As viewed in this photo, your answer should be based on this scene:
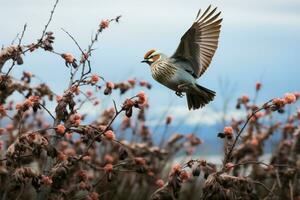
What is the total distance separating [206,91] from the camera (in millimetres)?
4863

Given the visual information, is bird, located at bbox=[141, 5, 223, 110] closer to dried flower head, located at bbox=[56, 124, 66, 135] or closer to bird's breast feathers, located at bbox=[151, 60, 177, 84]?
bird's breast feathers, located at bbox=[151, 60, 177, 84]

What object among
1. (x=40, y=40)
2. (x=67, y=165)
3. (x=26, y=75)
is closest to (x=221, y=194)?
(x=67, y=165)

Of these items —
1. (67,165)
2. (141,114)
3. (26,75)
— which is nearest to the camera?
(67,165)

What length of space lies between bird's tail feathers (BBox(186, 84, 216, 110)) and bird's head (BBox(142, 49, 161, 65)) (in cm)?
40

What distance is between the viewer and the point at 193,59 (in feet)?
16.8

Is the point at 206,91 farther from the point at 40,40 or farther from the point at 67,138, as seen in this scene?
the point at 67,138

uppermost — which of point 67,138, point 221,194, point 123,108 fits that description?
point 67,138

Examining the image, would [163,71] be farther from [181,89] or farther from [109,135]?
[109,135]

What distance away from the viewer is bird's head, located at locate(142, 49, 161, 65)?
5.22 metres

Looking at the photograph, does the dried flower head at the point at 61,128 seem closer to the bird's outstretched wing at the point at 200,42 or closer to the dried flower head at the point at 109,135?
the dried flower head at the point at 109,135

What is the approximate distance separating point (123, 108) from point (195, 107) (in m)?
0.81

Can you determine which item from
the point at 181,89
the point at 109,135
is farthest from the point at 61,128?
the point at 181,89

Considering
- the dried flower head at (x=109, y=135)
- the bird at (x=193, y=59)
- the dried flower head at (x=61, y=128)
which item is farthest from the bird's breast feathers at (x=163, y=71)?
the dried flower head at (x=61, y=128)

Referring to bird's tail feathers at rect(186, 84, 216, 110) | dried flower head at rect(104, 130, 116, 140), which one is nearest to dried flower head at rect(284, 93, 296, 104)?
bird's tail feathers at rect(186, 84, 216, 110)
